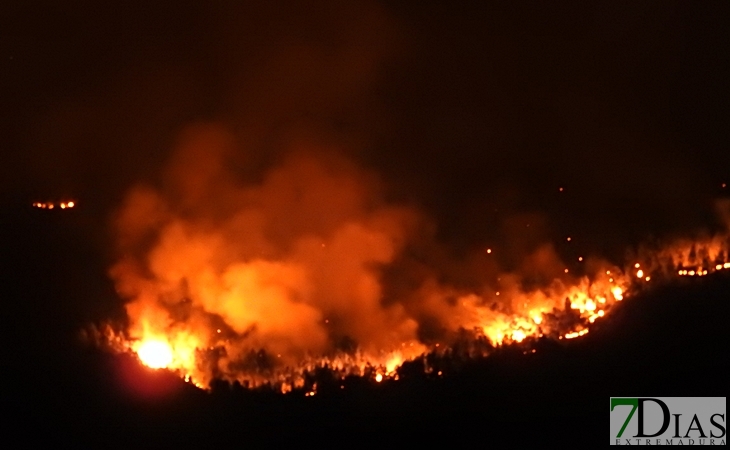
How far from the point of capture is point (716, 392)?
15398 millimetres

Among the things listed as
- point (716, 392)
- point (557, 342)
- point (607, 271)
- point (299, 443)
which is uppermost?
point (607, 271)

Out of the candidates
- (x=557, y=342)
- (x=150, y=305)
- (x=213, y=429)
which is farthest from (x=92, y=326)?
(x=557, y=342)

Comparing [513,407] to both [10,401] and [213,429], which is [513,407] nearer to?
[213,429]

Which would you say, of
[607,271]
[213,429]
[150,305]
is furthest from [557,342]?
[150,305]

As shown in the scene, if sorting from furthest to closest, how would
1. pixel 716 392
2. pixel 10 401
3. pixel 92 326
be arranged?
1. pixel 92 326
2. pixel 10 401
3. pixel 716 392

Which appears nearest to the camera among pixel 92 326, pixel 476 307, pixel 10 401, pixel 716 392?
pixel 716 392

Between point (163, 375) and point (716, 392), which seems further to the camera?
point (163, 375)

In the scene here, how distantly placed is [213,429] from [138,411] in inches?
58.9

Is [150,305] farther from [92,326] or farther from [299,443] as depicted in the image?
[299,443]

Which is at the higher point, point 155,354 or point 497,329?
point 497,329

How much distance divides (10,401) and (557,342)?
1052 centimetres

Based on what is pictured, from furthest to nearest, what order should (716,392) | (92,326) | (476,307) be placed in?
(476,307)
(92,326)
(716,392)

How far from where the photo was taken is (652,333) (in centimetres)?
1775

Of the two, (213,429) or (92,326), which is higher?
(92,326)
